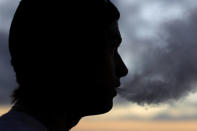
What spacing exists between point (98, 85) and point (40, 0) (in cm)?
142

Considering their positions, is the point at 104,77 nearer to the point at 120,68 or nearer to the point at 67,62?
the point at 120,68

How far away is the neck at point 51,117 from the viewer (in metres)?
3.94

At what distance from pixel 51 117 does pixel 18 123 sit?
0.61 m

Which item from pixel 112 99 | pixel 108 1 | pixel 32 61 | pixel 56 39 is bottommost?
pixel 112 99

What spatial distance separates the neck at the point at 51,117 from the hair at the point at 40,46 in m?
0.18

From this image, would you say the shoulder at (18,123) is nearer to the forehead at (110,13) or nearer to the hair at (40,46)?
the hair at (40,46)

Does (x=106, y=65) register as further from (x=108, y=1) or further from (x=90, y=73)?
(x=108, y=1)

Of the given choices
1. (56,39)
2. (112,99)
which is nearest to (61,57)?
(56,39)

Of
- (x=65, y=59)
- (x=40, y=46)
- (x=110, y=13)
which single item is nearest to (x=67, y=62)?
(x=65, y=59)

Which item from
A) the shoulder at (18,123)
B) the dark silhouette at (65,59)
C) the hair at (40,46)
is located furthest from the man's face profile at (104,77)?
the shoulder at (18,123)

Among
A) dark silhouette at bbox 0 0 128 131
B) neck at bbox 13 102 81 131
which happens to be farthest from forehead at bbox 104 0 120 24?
neck at bbox 13 102 81 131

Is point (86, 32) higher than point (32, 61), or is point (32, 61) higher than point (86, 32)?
point (86, 32)

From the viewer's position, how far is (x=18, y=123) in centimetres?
349

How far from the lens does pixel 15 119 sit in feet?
11.7
